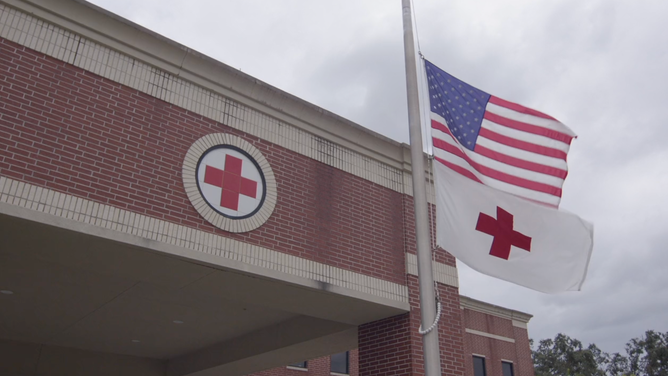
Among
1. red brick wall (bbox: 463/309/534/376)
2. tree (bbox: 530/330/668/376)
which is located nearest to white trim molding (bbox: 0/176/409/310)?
red brick wall (bbox: 463/309/534/376)

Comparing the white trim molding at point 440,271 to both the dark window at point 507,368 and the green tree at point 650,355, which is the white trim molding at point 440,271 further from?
the green tree at point 650,355

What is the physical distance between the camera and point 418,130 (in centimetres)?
735

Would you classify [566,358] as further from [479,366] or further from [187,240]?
[187,240]

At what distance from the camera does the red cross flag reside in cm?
733

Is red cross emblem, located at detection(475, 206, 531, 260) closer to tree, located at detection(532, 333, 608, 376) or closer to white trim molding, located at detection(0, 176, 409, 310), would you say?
white trim molding, located at detection(0, 176, 409, 310)

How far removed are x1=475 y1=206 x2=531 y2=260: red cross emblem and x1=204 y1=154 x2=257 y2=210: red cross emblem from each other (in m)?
3.53

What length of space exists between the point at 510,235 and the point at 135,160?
4.95 meters

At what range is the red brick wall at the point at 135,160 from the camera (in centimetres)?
744

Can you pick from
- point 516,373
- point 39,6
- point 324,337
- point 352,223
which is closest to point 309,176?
point 352,223

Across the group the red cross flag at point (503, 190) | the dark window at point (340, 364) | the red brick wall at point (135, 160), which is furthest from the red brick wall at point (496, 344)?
the red cross flag at point (503, 190)

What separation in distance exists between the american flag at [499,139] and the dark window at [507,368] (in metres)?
21.8

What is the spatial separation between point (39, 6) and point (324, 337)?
7.49 metres

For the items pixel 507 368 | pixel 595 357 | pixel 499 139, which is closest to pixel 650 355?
pixel 595 357

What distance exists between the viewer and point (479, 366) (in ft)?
88.0
